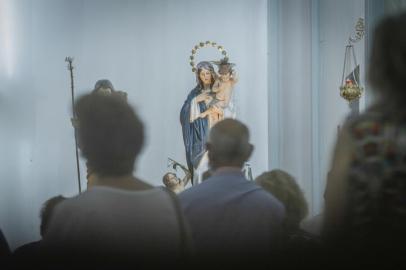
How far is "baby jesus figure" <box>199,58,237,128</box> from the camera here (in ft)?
9.11

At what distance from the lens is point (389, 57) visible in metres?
1.28

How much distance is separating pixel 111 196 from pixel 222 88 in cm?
175

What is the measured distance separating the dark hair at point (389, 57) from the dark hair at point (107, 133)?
0.51m

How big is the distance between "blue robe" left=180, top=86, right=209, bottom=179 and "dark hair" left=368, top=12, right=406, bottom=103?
4.12ft

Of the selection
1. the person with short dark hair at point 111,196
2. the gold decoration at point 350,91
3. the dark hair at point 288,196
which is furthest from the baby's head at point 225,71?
the person with short dark hair at point 111,196

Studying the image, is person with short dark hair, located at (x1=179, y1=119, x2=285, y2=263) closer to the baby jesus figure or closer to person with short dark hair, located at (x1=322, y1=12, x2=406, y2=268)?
person with short dark hair, located at (x1=322, y1=12, x2=406, y2=268)

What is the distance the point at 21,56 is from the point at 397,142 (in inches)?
71.4

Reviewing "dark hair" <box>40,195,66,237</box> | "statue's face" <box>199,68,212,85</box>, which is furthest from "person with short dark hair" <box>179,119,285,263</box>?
"statue's face" <box>199,68,212,85</box>

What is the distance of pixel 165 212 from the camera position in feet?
4.67

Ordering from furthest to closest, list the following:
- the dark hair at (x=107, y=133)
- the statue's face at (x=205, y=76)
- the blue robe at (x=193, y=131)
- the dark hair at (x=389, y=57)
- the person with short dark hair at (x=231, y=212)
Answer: the statue's face at (x=205, y=76), the blue robe at (x=193, y=131), the person with short dark hair at (x=231, y=212), the dark hair at (x=107, y=133), the dark hair at (x=389, y=57)

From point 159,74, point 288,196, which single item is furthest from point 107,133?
point 159,74

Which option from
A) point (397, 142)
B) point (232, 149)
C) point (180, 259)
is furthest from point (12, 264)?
point (397, 142)

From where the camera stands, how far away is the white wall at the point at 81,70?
85.4 inches

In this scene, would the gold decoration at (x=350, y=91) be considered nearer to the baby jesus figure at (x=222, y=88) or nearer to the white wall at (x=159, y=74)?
the white wall at (x=159, y=74)
